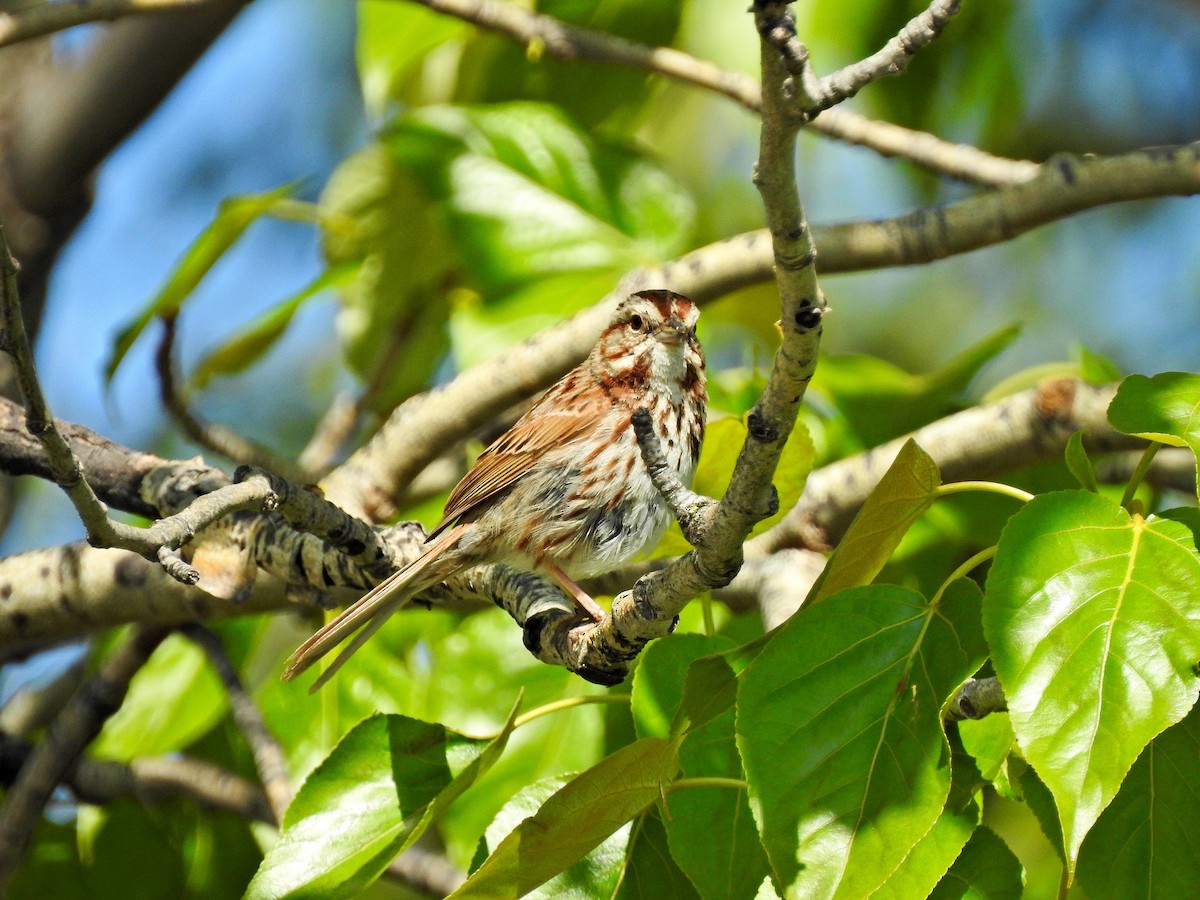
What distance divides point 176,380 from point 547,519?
5.08 feet

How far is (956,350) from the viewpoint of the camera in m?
7.90

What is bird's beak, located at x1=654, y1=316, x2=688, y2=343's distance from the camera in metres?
3.58

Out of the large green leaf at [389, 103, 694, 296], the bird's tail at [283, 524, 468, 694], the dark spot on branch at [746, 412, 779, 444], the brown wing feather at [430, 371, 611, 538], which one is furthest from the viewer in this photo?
the large green leaf at [389, 103, 694, 296]

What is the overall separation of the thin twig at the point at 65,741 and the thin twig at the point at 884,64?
9.76 feet

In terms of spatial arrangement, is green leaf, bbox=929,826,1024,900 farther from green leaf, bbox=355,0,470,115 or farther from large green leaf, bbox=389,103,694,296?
green leaf, bbox=355,0,470,115

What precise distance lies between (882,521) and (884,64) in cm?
84

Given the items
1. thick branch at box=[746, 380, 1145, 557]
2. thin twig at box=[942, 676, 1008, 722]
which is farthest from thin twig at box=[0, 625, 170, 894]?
thin twig at box=[942, 676, 1008, 722]

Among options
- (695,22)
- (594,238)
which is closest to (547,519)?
(594,238)

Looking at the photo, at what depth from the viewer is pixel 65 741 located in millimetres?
3795

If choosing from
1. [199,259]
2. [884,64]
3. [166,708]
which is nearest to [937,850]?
[884,64]

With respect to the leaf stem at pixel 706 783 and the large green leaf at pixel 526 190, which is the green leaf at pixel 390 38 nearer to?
the large green leaf at pixel 526 190

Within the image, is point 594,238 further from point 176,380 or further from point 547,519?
point 176,380

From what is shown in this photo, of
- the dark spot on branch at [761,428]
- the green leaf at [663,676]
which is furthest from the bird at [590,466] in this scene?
the dark spot on branch at [761,428]

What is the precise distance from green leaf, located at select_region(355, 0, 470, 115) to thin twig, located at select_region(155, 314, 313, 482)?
1099mm
